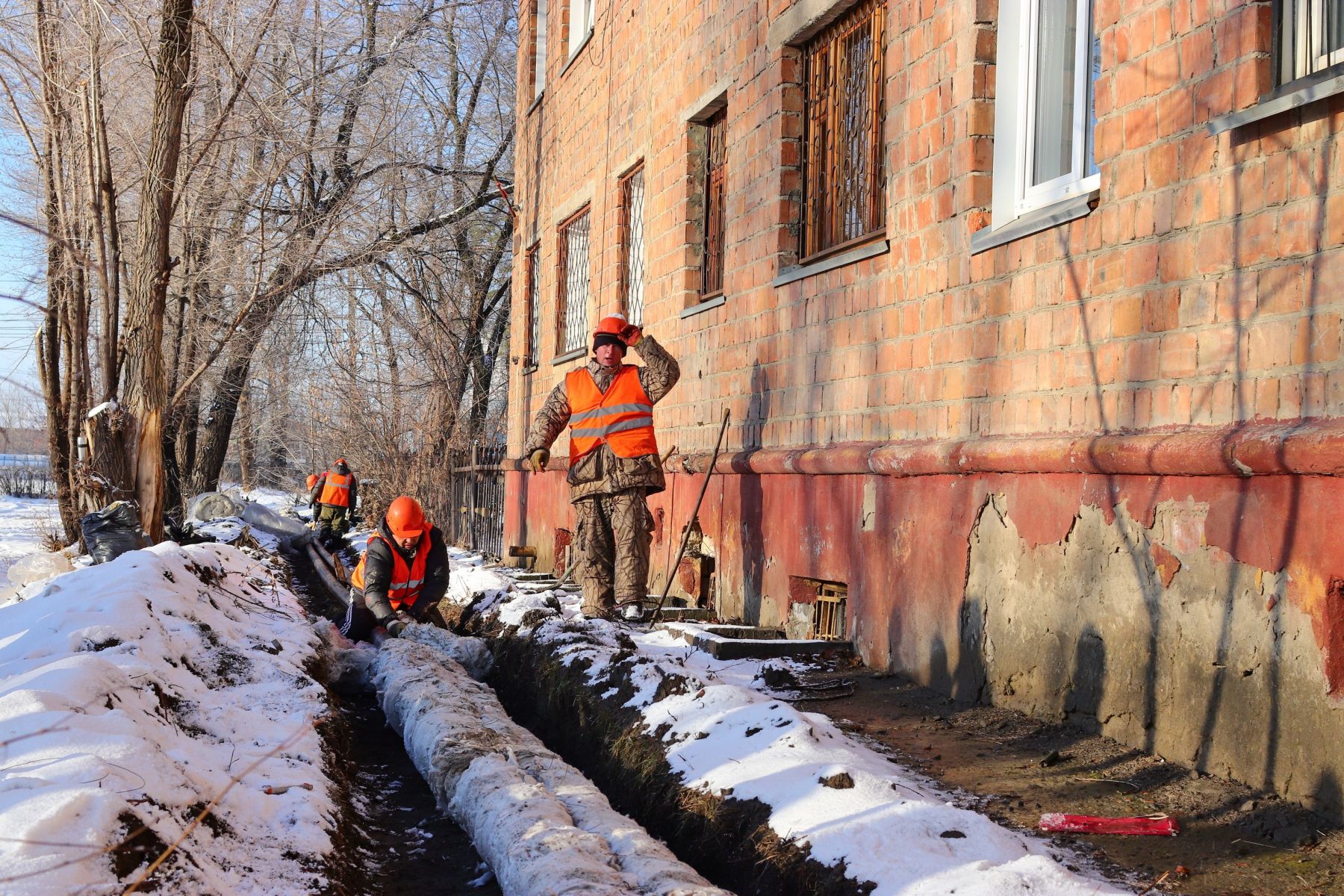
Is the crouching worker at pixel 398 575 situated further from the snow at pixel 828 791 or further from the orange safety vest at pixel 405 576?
the snow at pixel 828 791

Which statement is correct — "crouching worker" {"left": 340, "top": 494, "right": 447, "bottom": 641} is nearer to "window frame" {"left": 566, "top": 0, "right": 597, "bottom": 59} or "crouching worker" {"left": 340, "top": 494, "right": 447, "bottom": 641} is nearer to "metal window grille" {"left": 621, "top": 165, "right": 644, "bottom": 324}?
"metal window grille" {"left": 621, "top": 165, "right": 644, "bottom": 324}

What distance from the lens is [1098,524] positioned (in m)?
4.72

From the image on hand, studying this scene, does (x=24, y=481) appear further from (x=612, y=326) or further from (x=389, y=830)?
(x=389, y=830)

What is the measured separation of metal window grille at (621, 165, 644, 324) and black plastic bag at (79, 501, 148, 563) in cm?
499

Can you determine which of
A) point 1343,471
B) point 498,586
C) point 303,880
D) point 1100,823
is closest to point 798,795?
point 1100,823

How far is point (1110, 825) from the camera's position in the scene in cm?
383

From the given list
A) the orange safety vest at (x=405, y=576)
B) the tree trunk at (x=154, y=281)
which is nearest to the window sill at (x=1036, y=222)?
the orange safety vest at (x=405, y=576)

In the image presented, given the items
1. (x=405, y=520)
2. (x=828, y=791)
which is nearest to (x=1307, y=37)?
(x=828, y=791)

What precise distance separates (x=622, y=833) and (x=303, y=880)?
1.01 metres

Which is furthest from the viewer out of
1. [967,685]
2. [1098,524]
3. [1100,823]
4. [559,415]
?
[559,415]

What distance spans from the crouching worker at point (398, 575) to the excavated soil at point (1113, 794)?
3.84 meters

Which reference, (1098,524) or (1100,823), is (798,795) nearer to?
(1100,823)

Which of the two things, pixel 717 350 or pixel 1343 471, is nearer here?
pixel 1343 471

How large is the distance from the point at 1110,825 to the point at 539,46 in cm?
1364
